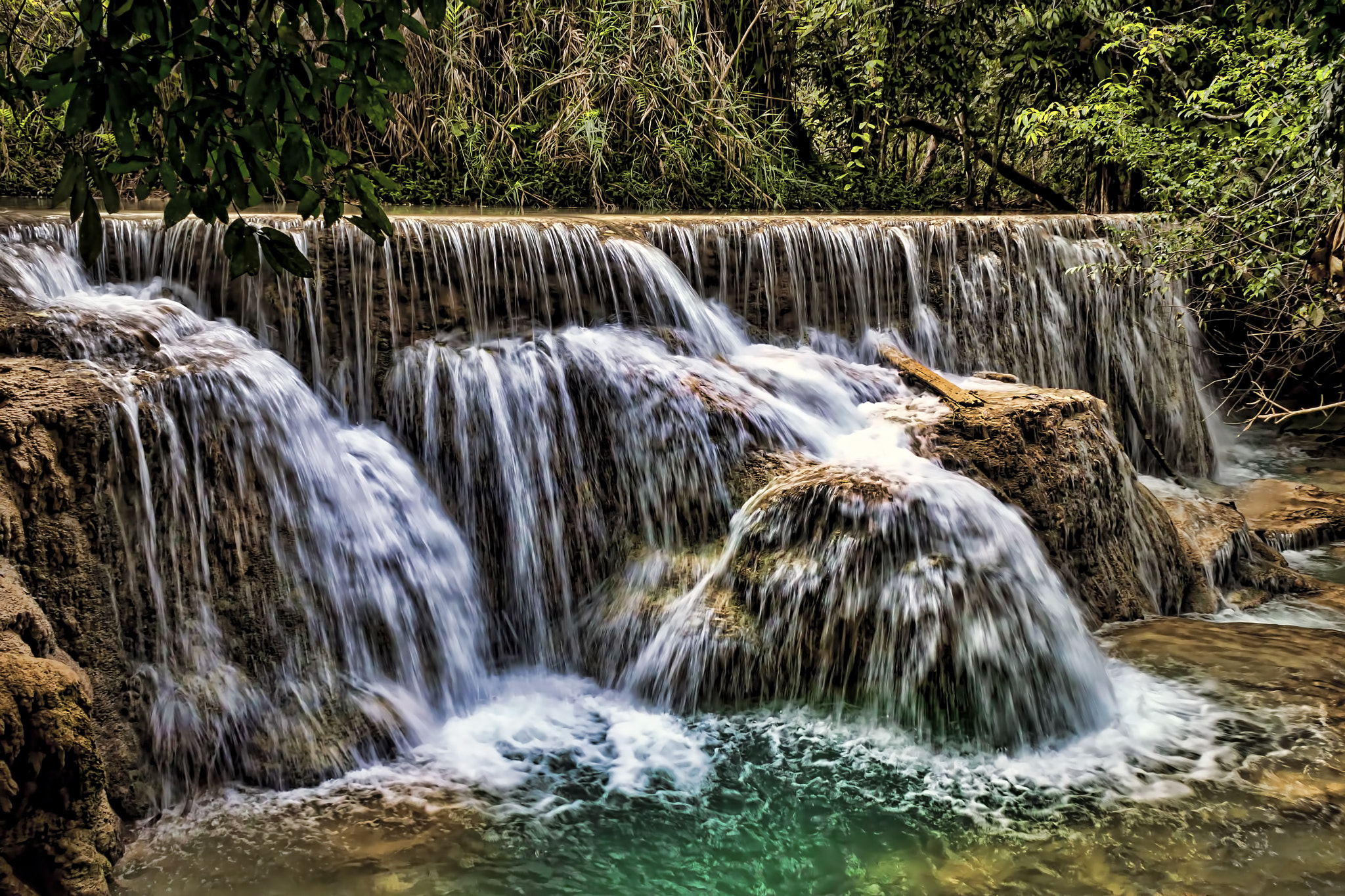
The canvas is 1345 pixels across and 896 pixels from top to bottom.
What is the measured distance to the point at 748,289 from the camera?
22.9 ft

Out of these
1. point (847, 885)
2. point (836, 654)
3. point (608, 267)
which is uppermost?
point (608, 267)

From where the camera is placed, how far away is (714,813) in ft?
12.1

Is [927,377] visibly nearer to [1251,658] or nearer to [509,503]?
[1251,658]

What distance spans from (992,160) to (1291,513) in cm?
550

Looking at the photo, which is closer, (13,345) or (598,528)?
(13,345)

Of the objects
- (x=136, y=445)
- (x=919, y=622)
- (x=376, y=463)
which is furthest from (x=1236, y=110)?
(x=136, y=445)

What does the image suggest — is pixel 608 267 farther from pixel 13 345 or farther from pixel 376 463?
pixel 13 345

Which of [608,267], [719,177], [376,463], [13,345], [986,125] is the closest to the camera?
[13,345]

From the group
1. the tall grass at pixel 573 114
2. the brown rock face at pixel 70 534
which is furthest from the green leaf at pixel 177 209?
the tall grass at pixel 573 114

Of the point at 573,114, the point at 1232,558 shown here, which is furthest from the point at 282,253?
the point at 573,114

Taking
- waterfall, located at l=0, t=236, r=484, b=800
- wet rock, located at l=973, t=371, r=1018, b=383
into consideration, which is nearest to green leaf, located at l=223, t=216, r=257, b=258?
waterfall, located at l=0, t=236, r=484, b=800

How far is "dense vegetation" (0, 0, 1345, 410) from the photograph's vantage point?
6699 mm

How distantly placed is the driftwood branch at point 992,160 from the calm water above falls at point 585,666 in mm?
6620

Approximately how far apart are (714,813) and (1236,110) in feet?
25.3
